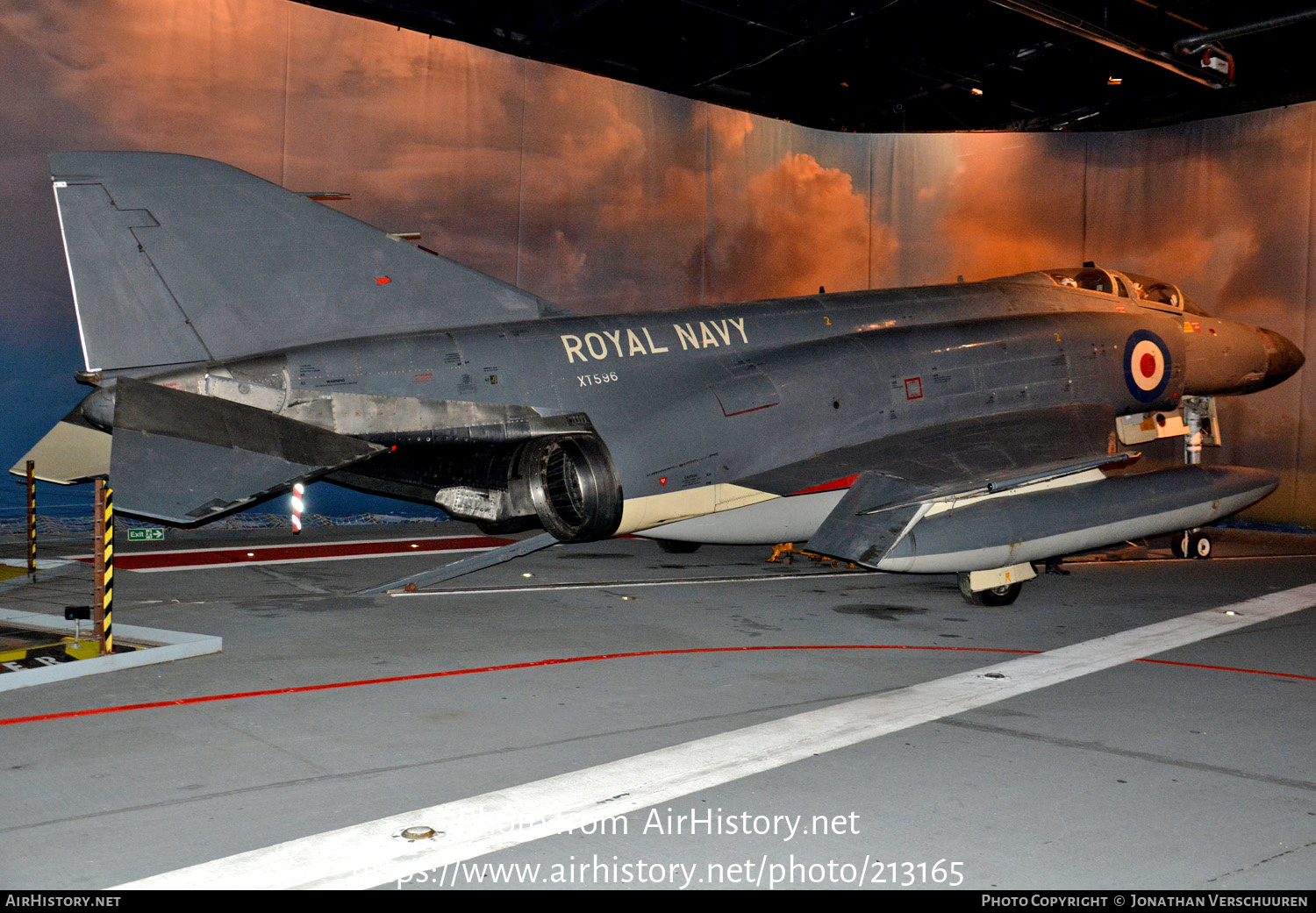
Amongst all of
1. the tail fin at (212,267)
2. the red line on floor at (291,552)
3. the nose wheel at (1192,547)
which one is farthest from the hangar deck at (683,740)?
the nose wheel at (1192,547)

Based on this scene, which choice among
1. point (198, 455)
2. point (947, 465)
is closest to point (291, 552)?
point (198, 455)

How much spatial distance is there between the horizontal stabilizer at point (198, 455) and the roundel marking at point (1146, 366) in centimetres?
Answer: 853

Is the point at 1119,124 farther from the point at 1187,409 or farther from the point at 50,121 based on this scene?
the point at 50,121

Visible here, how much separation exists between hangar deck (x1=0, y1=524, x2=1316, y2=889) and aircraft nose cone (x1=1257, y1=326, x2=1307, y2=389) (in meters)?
5.02

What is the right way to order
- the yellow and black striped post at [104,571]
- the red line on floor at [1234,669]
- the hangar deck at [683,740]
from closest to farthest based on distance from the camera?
the hangar deck at [683,740] → the yellow and black striped post at [104,571] → the red line on floor at [1234,669]

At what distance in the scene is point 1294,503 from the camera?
15867 mm

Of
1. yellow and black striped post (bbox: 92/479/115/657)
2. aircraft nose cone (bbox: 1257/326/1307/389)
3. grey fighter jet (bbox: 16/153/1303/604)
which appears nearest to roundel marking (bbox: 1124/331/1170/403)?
grey fighter jet (bbox: 16/153/1303/604)

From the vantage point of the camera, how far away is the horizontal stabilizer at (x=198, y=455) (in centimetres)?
589

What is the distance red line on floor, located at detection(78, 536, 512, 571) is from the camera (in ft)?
36.4

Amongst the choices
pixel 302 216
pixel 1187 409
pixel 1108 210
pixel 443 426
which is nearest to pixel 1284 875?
pixel 443 426

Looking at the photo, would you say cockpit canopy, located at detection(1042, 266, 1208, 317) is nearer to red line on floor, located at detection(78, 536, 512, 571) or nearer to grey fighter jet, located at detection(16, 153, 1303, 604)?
→ grey fighter jet, located at detection(16, 153, 1303, 604)

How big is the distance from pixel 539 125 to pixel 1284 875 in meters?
14.1

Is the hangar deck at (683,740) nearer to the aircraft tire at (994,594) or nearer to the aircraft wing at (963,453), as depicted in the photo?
the aircraft tire at (994,594)

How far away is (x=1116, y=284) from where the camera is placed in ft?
39.6
